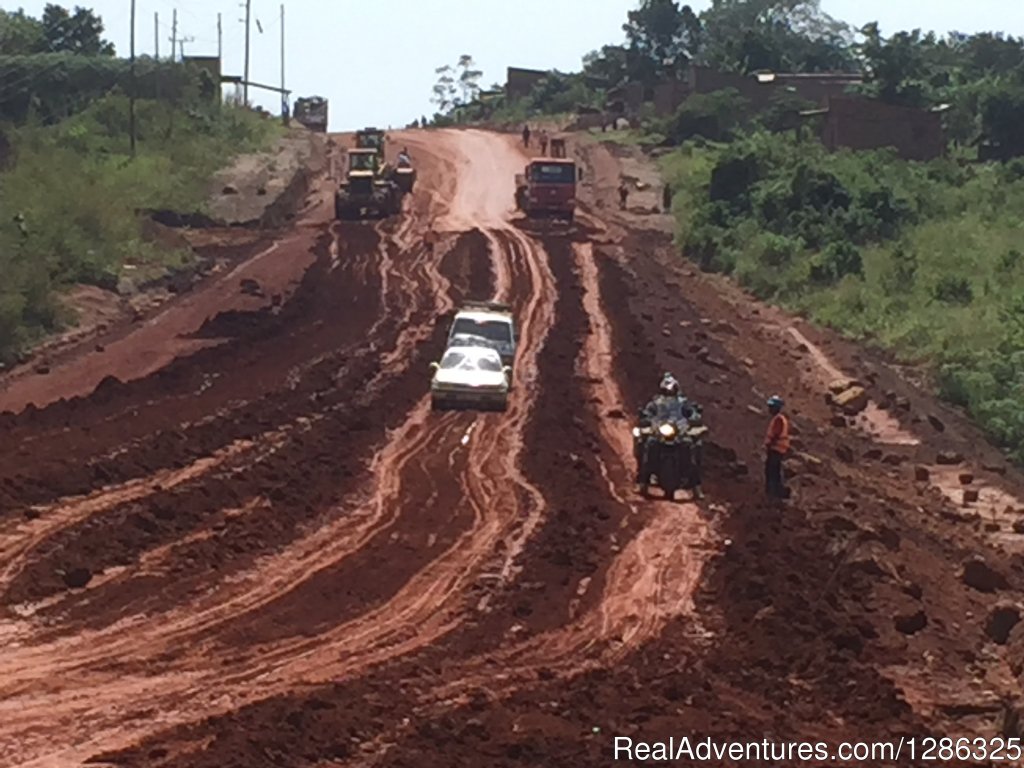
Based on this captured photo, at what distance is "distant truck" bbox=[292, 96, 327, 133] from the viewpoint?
98.6m

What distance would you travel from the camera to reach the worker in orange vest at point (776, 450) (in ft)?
72.6

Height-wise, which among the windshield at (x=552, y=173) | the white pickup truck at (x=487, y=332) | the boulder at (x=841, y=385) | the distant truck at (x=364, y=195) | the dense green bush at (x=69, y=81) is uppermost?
the dense green bush at (x=69, y=81)

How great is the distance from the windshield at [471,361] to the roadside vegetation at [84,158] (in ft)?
34.8

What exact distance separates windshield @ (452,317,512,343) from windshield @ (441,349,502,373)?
Result: 5.95 ft

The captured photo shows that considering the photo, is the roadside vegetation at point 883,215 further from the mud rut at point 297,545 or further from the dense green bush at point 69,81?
the dense green bush at point 69,81

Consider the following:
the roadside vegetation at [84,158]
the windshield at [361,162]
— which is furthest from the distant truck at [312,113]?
the windshield at [361,162]

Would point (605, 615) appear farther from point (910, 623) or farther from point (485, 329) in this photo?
point (485, 329)

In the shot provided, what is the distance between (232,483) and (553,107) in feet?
289

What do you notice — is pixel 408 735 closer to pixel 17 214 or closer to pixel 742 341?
pixel 742 341

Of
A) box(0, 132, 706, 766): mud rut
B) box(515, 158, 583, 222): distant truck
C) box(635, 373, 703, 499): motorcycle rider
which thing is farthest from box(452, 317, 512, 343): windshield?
box(515, 158, 583, 222): distant truck

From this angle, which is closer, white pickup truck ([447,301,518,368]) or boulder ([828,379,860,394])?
white pickup truck ([447,301,518,368])

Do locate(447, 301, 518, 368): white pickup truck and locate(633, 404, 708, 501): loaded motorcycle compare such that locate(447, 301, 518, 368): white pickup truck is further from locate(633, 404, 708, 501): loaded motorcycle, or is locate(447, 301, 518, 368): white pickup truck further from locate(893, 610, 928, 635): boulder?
locate(893, 610, 928, 635): boulder

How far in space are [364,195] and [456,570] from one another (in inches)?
1753

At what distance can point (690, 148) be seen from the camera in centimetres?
7412
